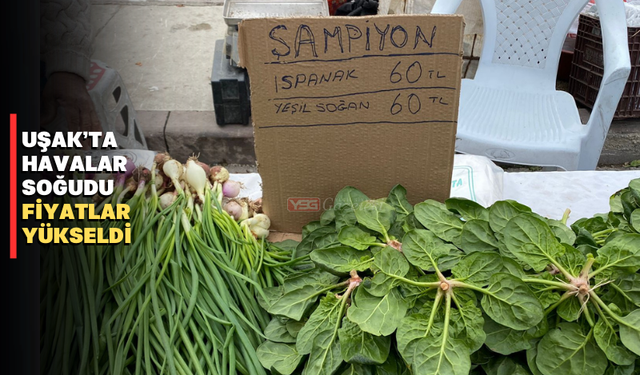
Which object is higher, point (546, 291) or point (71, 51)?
point (71, 51)

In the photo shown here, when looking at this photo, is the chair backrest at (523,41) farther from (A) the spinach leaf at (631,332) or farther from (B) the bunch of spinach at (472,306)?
(A) the spinach leaf at (631,332)

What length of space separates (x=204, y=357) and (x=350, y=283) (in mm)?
306

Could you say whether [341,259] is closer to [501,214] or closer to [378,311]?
[378,311]

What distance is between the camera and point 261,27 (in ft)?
3.43

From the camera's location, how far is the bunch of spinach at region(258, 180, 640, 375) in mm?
785

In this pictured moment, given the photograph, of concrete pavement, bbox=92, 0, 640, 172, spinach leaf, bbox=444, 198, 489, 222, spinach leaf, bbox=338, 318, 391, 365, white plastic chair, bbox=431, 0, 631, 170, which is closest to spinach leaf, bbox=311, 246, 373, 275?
spinach leaf, bbox=338, 318, 391, 365

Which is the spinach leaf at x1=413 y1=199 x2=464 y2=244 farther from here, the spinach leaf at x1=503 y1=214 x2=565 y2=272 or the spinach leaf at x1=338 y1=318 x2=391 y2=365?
the spinach leaf at x1=338 y1=318 x2=391 y2=365

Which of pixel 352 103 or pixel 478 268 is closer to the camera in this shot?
pixel 478 268

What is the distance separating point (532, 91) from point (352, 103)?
169 centimetres

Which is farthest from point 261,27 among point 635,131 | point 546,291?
point 635,131

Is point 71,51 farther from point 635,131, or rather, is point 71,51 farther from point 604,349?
point 635,131

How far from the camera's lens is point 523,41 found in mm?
2531

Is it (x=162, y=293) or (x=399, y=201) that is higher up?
(x=399, y=201)

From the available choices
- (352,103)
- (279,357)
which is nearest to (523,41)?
(352,103)
